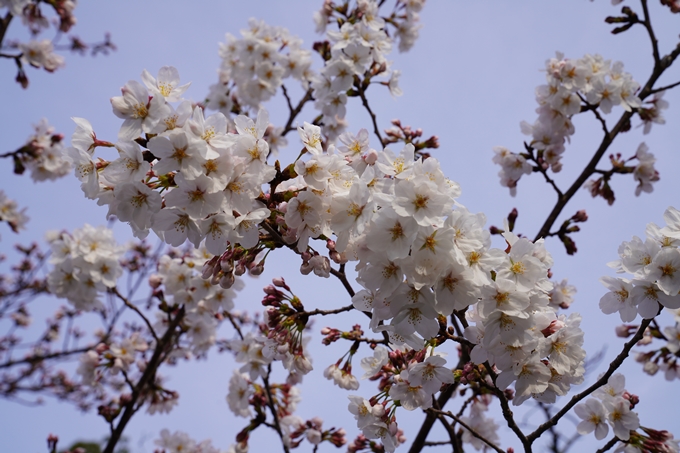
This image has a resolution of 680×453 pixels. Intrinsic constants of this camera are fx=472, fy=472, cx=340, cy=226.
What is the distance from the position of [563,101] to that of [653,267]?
259 cm

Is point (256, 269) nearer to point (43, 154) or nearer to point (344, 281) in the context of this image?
point (344, 281)

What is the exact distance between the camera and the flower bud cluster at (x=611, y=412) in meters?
2.48

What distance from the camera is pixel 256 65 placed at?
532cm

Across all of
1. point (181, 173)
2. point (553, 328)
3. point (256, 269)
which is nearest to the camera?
point (181, 173)

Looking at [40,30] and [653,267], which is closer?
[653,267]

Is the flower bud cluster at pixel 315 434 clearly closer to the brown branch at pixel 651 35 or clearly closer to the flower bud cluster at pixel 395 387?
the flower bud cluster at pixel 395 387

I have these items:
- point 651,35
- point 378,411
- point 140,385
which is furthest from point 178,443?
point 651,35

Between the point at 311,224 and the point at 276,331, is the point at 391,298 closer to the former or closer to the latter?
the point at 311,224

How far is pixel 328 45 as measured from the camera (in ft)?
16.0

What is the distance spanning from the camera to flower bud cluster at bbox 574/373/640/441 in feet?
8.13

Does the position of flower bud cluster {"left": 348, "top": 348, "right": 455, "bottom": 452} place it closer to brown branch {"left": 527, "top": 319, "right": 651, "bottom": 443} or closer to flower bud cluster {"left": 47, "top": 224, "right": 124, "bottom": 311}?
brown branch {"left": 527, "top": 319, "right": 651, "bottom": 443}

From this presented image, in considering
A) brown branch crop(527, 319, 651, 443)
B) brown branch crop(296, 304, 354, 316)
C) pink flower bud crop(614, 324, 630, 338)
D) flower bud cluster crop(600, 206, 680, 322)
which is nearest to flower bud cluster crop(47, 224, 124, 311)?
brown branch crop(296, 304, 354, 316)

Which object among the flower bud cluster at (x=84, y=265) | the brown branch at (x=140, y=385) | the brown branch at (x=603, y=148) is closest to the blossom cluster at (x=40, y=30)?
the flower bud cluster at (x=84, y=265)

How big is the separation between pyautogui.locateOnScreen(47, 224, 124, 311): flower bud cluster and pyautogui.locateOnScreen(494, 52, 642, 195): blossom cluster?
3.63 m
